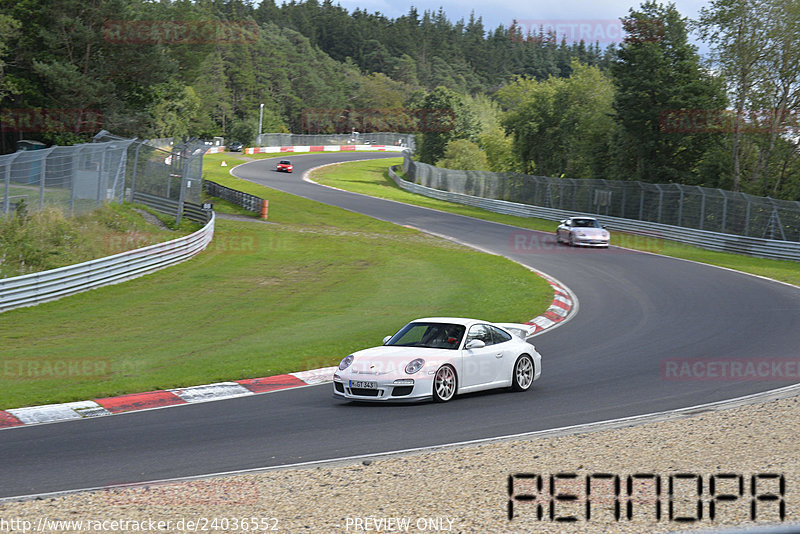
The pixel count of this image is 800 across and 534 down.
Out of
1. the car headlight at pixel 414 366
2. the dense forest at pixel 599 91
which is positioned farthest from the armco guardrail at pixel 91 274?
the dense forest at pixel 599 91

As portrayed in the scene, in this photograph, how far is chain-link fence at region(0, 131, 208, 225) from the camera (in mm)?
22078

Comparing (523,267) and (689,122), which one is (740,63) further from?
(523,267)

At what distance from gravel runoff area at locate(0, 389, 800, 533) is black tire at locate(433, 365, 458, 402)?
262 centimetres

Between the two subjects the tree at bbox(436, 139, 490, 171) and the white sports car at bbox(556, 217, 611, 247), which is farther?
the tree at bbox(436, 139, 490, 171)

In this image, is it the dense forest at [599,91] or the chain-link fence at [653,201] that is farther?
the dense forest at [599,91]

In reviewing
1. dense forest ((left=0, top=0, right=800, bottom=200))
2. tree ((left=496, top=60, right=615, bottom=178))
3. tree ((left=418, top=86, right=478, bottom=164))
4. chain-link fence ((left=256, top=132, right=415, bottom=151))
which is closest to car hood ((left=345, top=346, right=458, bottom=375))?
dense forest ((left=0, top=0, right=800, bottom=200))

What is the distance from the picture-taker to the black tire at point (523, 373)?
505 inches

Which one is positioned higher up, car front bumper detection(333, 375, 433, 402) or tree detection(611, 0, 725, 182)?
tree detection(611, 0, 725, 182)

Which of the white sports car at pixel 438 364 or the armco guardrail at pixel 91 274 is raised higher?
the white sports car at pixel 438 364

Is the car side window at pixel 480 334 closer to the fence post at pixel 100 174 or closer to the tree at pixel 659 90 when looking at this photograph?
the fence post at pixel 100 174

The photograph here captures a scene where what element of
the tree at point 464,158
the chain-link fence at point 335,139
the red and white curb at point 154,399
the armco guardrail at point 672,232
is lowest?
the red and white curb at point 154,399

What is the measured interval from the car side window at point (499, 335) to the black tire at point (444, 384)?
1152 millimetres

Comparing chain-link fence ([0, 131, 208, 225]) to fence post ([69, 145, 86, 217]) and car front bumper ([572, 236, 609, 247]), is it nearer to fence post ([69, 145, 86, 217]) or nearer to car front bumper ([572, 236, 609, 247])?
fence post ([69, 145, 86, 217])

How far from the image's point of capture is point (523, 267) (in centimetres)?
2973
